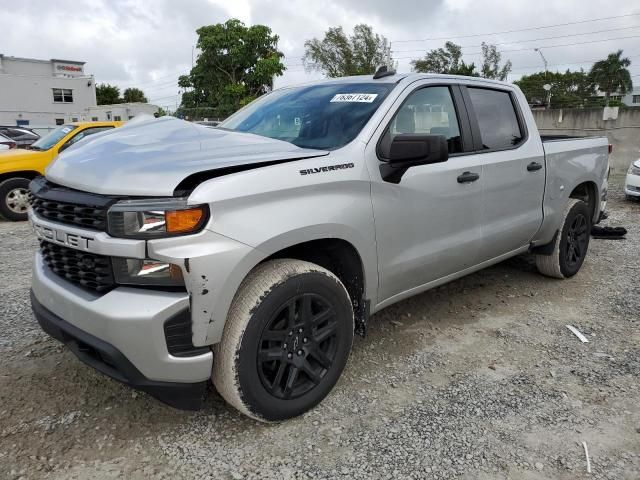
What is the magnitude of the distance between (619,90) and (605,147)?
3122 cm

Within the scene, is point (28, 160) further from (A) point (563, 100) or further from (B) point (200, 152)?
(A) point (563, 100)

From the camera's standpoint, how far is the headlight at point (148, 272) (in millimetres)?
2127

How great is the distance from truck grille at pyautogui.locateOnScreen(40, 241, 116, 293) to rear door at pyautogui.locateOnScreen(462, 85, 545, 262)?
2.53m

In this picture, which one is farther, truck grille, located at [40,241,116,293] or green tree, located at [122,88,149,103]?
green tree, located at [122,88,149,103]

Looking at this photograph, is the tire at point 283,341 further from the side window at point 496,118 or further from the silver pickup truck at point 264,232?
the side window at point 496,118

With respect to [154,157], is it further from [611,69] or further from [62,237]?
[611,69]

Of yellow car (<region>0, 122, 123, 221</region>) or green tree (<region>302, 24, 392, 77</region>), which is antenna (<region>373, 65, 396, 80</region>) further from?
green tree (<region>302, 24, 392, 77</region>)

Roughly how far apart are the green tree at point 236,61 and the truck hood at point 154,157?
41569mm

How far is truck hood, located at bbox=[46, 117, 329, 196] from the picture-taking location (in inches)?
85.4

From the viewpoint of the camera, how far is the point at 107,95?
239 ft

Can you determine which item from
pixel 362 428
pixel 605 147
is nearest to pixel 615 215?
pixel 605 147

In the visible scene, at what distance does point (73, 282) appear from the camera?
7.89 ft

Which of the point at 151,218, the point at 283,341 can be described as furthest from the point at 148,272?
the point at 283,341

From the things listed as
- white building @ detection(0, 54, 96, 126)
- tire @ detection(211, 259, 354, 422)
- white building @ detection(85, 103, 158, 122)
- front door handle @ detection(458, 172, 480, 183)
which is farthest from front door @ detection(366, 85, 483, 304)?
white building @ detection(0, 54, 96, 126)
